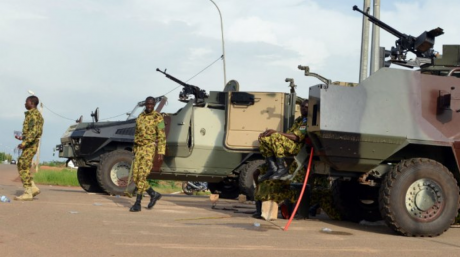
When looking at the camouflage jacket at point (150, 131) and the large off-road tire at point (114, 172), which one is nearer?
the camouflage jacket at point (150, 131)

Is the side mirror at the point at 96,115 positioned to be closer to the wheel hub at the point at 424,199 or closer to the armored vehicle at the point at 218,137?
the armored vehicle at the point at 218,137

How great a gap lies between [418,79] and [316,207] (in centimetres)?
299

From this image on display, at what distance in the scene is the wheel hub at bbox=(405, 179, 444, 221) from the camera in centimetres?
780

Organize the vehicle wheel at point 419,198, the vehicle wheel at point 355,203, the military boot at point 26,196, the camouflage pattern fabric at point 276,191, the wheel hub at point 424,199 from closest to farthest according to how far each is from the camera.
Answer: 1. the vehicle wheel at point 419,198
2. the wheel hub at point 424,199
3. the camouflage pattern fabric at point 276,191
4. the vehicle wheel at point 355,203
5. the military boot at point 26,196

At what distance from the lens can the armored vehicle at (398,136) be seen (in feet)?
25.5

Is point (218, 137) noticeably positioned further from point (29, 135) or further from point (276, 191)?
point (276, 191)

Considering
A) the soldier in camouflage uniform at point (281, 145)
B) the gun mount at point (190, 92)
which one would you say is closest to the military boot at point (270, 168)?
the soldier in camouflage uniform at point (281, 145)

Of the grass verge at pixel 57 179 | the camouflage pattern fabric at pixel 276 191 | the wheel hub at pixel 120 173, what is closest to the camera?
the camouflage pattern fabric at pixel 276 191

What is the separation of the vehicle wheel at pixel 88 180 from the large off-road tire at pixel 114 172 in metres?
1.81

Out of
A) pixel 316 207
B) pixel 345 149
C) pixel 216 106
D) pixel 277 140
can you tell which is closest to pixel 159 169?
pixel 216 106

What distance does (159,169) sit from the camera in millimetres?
12805

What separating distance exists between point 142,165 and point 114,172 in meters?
4.11

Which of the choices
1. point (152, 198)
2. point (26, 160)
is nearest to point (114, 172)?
point (26, 160)

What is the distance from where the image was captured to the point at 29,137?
1063 centimetres
